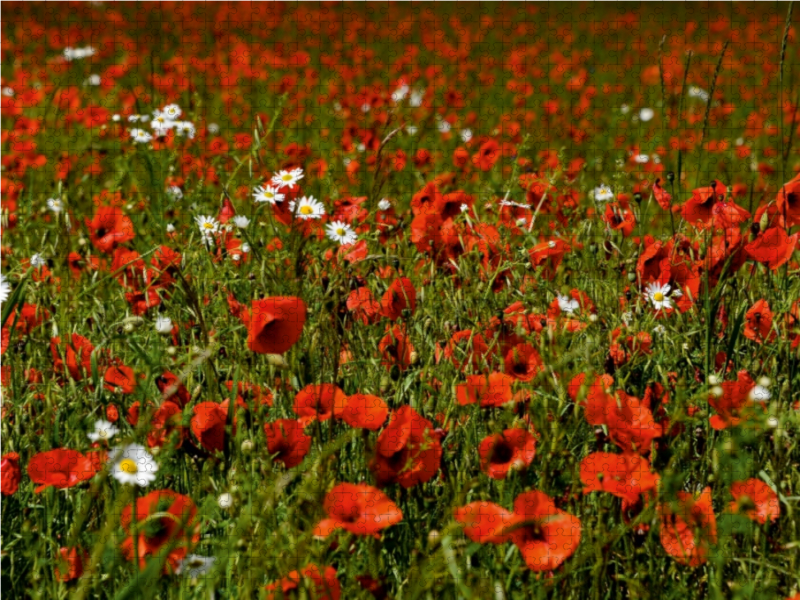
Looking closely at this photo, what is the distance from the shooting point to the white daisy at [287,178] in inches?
77.3

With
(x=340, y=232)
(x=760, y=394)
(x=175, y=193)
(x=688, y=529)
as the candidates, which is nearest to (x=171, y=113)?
(x=175, y=193)

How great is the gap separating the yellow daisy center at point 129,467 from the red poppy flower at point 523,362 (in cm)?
58

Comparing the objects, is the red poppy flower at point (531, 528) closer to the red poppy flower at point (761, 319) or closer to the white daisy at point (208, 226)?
the red poppy flower at point (761, 319)

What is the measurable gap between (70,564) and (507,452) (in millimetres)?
603

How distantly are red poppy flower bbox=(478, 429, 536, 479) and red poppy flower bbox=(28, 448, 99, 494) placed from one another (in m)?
0.56

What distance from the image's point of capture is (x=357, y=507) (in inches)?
45.8

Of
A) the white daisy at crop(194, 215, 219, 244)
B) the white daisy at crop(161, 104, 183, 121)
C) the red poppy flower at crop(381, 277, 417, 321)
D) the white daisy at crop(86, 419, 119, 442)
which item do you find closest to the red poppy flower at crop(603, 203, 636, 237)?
the red poppy flower at crop(381, 277, 417, 321)

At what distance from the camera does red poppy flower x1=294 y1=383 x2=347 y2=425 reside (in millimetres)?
1323

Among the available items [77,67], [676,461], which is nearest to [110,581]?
[676,461]

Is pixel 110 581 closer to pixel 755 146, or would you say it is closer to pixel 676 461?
pixel 676 461

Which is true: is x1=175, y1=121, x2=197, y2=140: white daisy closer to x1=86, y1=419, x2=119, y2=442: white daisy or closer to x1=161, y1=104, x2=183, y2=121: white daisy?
x1=161, y1=104, x2=183, y2=121: white daisy

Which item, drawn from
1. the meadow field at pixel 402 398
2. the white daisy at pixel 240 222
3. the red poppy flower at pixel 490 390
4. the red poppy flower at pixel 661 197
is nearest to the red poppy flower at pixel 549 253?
the meadow field at pixel 402 398

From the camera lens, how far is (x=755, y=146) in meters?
4.74

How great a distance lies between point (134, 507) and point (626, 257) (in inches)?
50.9
